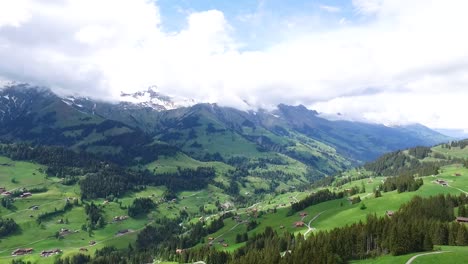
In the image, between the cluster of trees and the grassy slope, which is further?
the cluster of trees

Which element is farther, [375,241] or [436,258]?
[375,241]

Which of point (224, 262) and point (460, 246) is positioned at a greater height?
point (460, 246)

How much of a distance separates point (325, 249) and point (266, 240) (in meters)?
70.2

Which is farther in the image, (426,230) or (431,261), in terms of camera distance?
(426,230)

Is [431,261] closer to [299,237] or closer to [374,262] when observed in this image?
[374,262]

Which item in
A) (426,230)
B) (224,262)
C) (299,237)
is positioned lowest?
(224,262)

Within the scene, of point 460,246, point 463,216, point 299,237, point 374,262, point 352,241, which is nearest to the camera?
point 374,262

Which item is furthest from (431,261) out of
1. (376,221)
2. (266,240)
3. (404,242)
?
(266,240)

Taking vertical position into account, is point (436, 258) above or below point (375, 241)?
above

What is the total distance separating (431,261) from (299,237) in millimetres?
77072

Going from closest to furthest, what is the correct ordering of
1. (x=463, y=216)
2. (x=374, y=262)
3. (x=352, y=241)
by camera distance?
(x=374, y=262), (x=352, y=241), (x=463, y=216)

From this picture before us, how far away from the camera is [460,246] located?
131 m

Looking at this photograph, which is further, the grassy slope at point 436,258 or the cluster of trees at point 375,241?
the cluster of trees at point 375,241

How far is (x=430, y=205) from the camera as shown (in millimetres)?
177375
